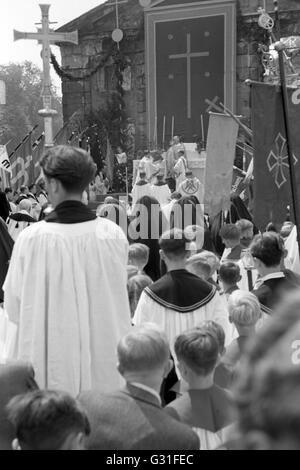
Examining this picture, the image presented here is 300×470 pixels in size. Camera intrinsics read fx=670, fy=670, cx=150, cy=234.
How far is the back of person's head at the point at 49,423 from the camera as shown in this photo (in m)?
1.92

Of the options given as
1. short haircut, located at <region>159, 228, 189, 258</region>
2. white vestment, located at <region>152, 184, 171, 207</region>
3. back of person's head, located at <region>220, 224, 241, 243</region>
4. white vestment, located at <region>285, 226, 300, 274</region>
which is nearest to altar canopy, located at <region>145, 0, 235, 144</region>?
white vestment, located at <region>152, 184, 171, 207</region>

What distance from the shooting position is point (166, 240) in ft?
13.5

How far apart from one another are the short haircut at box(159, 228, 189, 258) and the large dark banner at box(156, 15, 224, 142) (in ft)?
77.7

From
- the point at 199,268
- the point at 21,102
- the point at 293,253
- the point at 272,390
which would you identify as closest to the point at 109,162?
the point at 293,253

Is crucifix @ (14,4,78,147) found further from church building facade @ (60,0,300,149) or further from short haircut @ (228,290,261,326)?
short haircut @ (228,290,261,326)

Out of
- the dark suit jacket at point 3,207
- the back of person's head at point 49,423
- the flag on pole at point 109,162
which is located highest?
the back of person's head at point 49,423

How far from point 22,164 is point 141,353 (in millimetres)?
15543

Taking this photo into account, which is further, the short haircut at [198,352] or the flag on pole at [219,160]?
the flag on pole at [219,160]

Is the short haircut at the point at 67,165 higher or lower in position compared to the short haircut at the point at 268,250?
higher

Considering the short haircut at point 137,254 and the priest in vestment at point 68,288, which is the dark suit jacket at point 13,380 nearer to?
the priest in vestment at point 68,288

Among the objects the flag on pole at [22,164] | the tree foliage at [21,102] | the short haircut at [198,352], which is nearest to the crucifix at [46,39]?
the flag on pole at [22,164]

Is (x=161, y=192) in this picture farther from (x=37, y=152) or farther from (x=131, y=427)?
(x=131, y=427)

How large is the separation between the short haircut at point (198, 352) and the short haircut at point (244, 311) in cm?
72
